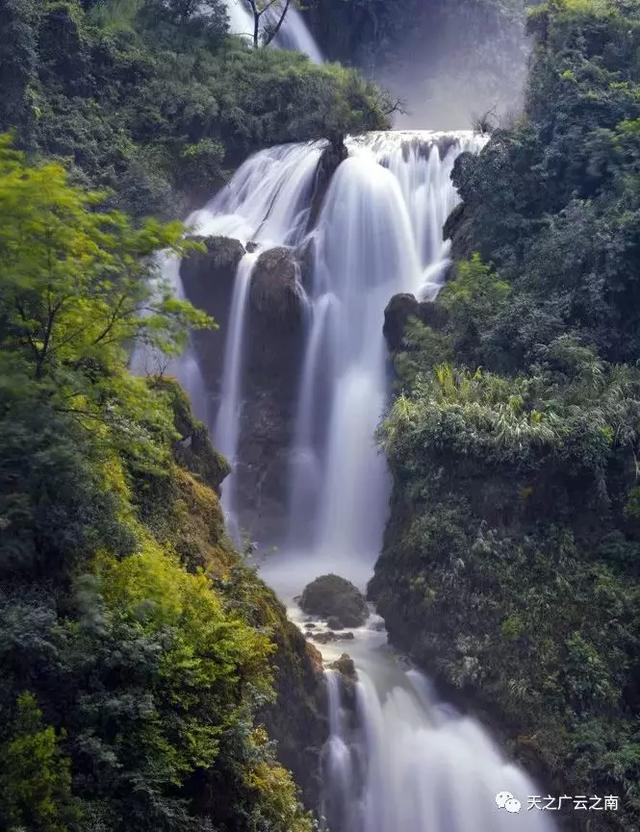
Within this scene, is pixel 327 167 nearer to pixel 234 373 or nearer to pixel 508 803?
pixel 234 373

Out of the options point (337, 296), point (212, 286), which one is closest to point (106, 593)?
point (337, 296)

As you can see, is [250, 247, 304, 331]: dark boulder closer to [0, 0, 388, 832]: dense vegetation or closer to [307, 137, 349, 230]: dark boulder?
[307, 137, 349, 230]: dark boulder

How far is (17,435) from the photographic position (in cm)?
735

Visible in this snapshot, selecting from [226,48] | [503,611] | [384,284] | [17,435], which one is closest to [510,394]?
[503,611]

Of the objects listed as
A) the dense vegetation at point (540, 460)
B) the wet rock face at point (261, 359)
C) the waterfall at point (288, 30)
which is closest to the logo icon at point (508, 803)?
the dense vegetation at point (540, 460)

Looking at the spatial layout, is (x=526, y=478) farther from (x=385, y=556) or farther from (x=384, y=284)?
(x=384, y=284)

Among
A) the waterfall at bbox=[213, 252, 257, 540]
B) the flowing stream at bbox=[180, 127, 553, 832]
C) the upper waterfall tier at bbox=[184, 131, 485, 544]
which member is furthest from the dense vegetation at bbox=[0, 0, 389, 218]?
the waterfall at bbox=[213, 252, 257, 540]

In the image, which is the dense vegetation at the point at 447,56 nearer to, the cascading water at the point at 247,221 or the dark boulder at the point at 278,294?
the cascading water at the point at 247,221

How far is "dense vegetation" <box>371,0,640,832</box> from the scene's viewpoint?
42.0ft

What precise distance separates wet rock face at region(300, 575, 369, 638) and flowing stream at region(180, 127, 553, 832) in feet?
0.89

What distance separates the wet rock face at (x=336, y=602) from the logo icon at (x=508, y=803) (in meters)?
4.48

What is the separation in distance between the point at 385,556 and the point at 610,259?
7.72 m

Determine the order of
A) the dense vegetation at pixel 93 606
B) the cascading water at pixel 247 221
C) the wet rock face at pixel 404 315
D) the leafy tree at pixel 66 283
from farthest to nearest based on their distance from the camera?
the cascading water at pixel 247 221
the wet rock face at pixel 404 315
the leafy tree at pixel 66 283
the dense vegetation at pixel 93 606

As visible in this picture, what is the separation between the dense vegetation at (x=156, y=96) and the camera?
85.5 ft
